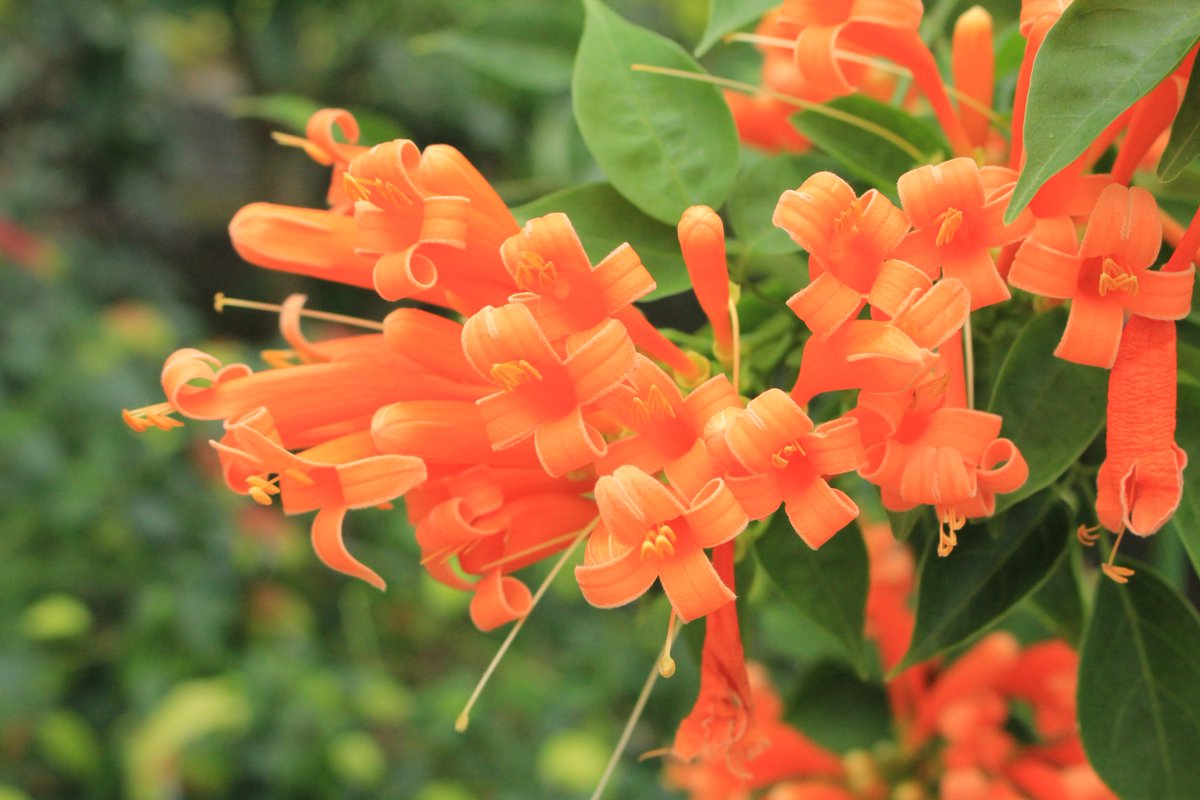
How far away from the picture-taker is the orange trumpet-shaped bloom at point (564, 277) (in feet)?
1.34

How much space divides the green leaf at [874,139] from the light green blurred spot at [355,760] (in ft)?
4.31

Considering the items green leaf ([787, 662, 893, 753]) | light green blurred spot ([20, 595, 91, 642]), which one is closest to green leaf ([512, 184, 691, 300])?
green leaf ([787, 662, 893, 753])

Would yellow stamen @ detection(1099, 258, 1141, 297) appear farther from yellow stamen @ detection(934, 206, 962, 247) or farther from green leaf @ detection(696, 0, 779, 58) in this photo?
green leaf @ detection(696, 0, 779, 58)

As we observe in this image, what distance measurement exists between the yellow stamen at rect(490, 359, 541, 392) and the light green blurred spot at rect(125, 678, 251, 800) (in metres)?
1.42

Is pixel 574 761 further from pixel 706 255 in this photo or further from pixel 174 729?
pixel 706 255

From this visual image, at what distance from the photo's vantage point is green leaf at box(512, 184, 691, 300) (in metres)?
0.54

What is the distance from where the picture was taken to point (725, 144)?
0.54 metres

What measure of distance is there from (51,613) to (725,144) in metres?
1.55

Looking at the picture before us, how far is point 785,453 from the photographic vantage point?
397 mm

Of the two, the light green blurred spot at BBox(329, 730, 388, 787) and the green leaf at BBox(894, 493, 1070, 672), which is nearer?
the green leaf at BBox(894, 493, 1070, 672)

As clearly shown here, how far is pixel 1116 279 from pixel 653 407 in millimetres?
172

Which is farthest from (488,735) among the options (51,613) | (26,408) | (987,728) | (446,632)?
(987,728)

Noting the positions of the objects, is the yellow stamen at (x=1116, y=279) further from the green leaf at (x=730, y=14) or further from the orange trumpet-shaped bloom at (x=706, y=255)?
the green leaf at (x=730, y=14)

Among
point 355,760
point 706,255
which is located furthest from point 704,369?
point 355,760
